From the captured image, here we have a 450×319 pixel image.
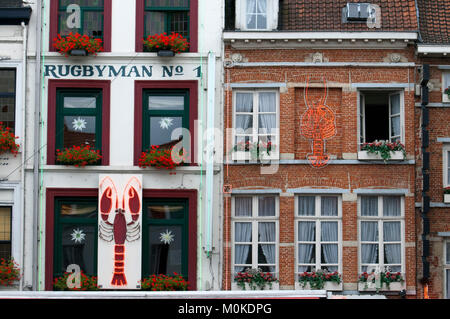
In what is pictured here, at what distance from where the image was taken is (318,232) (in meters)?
19.0

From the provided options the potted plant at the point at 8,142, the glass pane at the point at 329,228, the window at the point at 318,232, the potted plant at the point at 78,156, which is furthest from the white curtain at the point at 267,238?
the potted plant at the point at 8,142

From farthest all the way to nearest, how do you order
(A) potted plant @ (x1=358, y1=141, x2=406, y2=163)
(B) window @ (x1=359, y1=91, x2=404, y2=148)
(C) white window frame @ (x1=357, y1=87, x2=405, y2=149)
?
(B) window @ (x1=359, y1=91, x2=404, y2=148) → (C) white window frame @ (x1=357, y1=87, x2=405, y2=149) → (A) potted plant @ (x1=358, y1=141, x2=406, y2=163)

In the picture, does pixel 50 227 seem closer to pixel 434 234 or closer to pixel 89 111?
pixel 89 111

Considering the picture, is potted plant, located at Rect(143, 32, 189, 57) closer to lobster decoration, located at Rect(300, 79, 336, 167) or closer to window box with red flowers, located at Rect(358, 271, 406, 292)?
lobster decoration, located at Rect(300, 79, 336, 167)

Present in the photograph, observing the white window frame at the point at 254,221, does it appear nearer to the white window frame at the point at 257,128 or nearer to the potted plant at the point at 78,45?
the white window frame at the point at 257,128

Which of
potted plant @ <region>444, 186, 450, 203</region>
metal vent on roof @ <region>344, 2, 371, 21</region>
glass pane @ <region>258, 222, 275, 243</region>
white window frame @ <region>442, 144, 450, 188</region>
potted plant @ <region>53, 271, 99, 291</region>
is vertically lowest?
potted plant @ <region>53, 271, 99, 291</region>

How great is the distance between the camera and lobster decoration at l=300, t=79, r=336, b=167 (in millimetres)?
19127

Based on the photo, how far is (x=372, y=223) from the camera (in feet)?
62.6

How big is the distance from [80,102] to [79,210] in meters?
2.80

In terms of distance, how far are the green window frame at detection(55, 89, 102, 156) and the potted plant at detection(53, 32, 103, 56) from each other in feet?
3.37

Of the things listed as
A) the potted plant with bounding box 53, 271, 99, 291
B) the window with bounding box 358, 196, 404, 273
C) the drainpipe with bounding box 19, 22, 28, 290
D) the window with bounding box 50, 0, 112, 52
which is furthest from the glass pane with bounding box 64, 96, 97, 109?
the window with bounding box 358, 196, 404, 273

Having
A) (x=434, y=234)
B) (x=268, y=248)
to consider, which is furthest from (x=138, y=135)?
(x=434, y=234)

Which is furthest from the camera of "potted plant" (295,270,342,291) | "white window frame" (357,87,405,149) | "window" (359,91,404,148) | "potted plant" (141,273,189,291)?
"window" (359,91,404,148)
